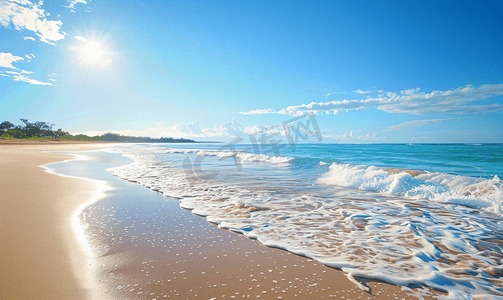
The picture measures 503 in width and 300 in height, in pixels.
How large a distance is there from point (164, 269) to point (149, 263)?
0.26 meters

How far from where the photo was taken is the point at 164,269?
2.59 metres

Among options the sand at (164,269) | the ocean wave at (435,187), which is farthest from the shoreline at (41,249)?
the ocean wave at (435,187)

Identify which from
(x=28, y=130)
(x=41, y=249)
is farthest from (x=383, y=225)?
(x=28, y=130)

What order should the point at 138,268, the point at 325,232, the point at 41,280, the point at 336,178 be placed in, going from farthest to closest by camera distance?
the point at 336,178
the point at 325,232
the point at 138,268
the point at 41,280

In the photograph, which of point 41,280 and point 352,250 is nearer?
point 41,280

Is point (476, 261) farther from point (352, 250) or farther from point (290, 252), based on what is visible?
point (290, 252)

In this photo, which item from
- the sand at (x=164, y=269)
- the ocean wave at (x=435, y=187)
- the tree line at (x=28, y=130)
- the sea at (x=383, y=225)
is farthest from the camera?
the tree line at (x=28, y=130)

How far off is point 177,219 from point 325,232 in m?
2.87

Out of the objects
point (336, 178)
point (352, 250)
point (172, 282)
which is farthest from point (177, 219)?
point (336, 178)

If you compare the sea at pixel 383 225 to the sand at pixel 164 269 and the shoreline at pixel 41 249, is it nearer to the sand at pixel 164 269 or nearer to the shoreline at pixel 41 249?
the sand at pixel 164 269

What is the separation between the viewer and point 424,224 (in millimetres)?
4434

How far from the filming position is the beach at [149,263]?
86.9 inches

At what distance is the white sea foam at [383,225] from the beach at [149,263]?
13.6 inches

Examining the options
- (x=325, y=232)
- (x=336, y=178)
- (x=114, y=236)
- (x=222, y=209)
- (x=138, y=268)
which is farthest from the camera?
(x=336, y=178)
